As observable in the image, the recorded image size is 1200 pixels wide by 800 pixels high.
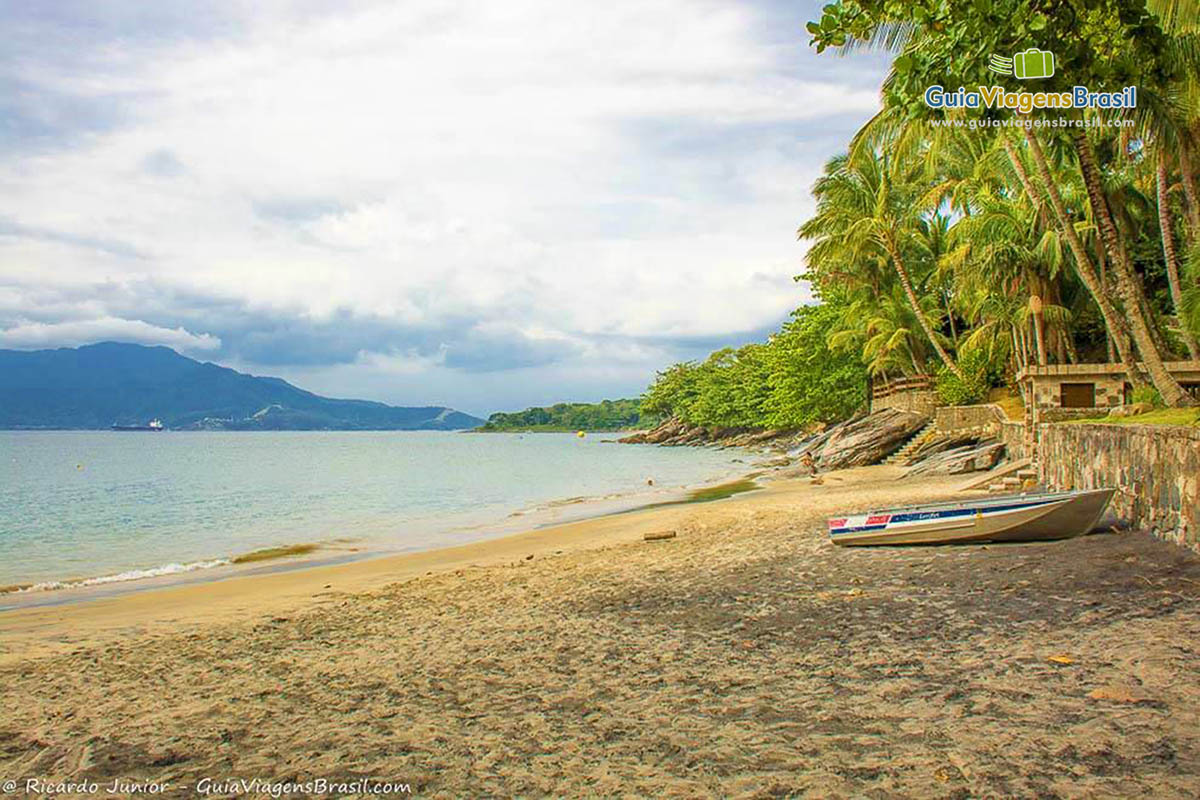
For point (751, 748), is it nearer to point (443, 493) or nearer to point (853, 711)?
point (853, 711)

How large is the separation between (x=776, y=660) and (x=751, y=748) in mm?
1693

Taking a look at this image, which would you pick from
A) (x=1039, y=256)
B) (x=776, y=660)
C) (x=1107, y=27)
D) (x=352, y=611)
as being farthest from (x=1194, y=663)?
(x=1039, y=256)

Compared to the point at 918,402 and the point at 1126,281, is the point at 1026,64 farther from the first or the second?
the point at 918,402

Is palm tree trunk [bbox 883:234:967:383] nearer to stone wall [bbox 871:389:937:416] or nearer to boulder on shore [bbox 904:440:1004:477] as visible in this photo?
stone wall [bbox 871:389:937:416]

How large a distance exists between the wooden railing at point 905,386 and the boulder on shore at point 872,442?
11.1 ft

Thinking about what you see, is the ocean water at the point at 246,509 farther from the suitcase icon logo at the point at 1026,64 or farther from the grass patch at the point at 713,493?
the suitcase icon logo at the point at 1026,64

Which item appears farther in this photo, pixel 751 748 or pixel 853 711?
pixel 853 711

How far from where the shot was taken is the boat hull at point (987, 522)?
922 cm

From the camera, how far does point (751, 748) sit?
428 cm

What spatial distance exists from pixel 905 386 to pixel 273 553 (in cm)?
2909

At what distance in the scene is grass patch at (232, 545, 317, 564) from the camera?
16.9m

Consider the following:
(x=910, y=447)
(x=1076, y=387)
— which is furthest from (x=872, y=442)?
(x=1076, y=387)

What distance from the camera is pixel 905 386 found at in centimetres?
3775

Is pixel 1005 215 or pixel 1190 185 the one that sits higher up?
pixel 1005 215
